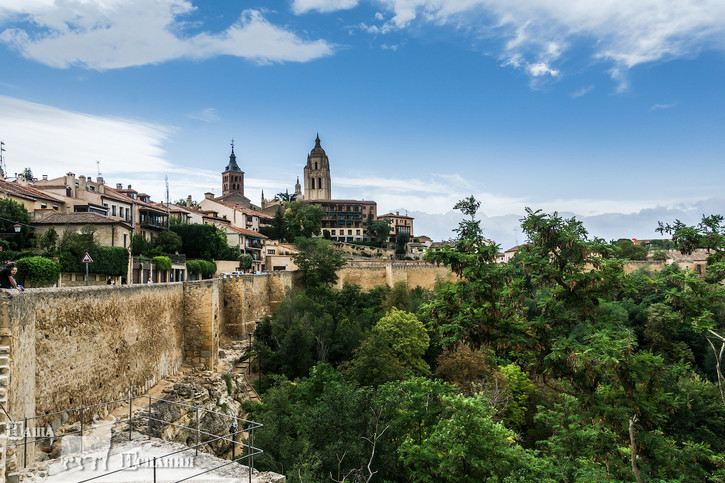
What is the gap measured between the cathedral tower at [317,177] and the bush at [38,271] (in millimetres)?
88601

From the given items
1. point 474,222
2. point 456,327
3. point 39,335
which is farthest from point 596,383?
point 39,335

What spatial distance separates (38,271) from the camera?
62.2 ft

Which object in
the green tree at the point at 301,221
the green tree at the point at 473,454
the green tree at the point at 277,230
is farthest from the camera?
the green tree at the point at 301,221

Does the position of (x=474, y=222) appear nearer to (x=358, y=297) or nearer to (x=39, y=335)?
(x=39, y=335)

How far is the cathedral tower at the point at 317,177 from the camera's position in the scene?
10862cm

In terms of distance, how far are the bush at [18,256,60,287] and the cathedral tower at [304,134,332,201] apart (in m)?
88.6

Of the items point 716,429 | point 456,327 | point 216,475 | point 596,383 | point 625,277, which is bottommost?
point 716,429

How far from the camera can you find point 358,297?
43594 millimetres

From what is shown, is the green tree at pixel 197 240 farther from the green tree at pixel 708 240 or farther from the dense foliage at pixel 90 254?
the green tree at pixel 708 240

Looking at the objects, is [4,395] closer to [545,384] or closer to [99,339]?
[99,339]

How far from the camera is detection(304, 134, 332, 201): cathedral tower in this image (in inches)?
4277

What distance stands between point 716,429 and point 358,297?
1058 inches

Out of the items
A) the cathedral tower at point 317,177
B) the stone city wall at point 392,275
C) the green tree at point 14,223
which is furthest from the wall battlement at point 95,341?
the cathedral tower at point 317,177

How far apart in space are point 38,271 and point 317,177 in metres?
91.6
